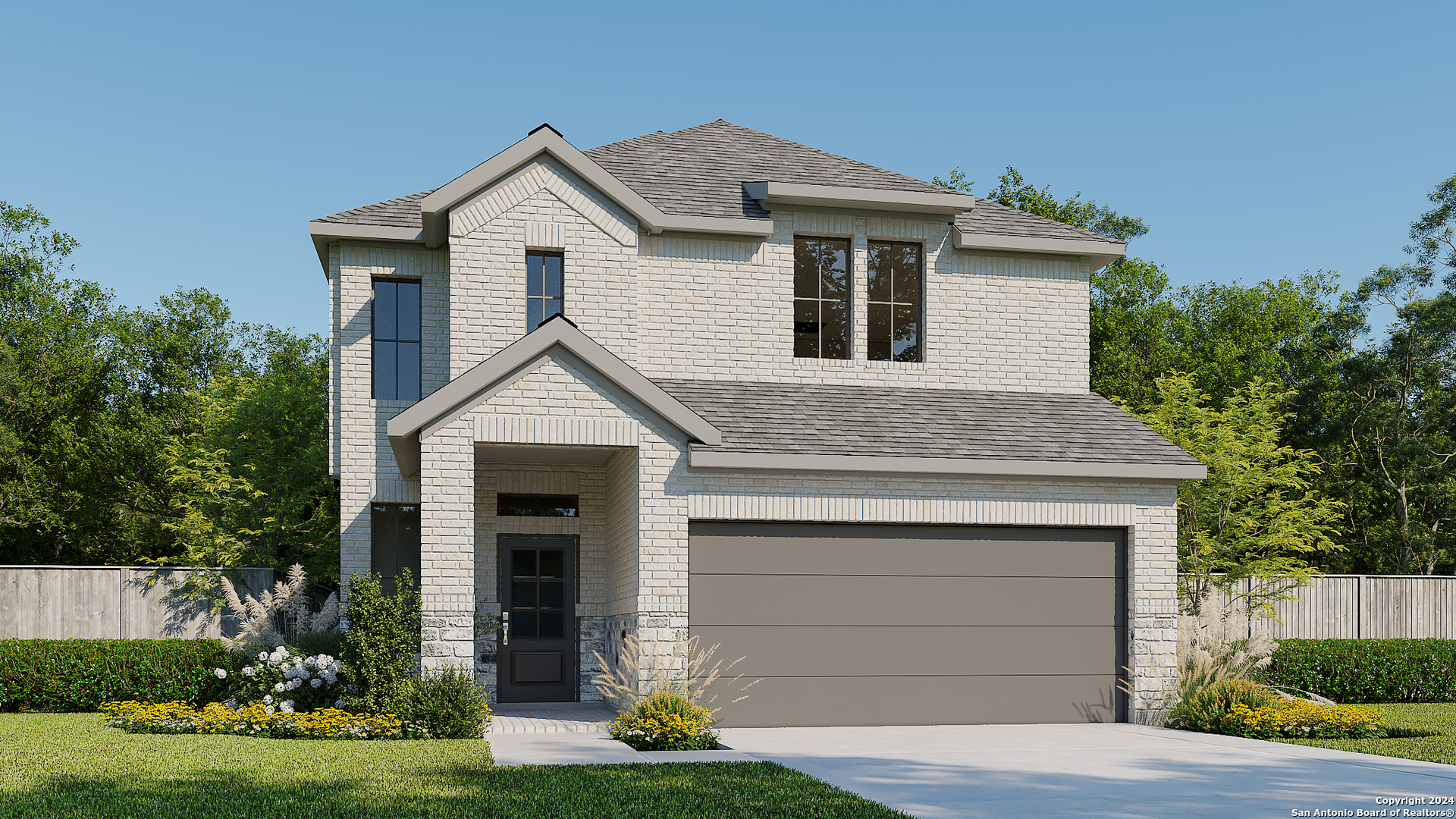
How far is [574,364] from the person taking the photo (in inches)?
522

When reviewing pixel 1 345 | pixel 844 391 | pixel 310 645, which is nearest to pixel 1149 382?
pixel 844 391

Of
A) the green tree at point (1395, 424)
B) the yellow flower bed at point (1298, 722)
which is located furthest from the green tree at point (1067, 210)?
the yellow flower bed at point (1298, 722)

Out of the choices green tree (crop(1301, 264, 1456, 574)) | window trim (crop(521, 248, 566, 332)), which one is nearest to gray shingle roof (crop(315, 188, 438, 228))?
window trim (crop(521, 248, 566, 332))

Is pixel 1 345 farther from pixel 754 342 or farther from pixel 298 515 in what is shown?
pixel 754 342

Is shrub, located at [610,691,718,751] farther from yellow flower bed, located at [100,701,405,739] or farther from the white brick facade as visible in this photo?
yellow flower bed, located at [100,701,405,739]

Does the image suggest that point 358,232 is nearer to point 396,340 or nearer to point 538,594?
point 396,340

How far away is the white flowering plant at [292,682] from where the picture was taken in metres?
13.1

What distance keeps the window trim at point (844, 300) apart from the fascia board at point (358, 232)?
532cm

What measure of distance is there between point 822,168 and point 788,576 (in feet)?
22.1

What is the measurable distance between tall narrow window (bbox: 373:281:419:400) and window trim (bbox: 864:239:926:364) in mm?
6477

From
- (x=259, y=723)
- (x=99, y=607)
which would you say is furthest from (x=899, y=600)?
(x=99, y=607)

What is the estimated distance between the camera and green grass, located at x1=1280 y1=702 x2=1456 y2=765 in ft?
36.4

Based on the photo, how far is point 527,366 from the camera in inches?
516

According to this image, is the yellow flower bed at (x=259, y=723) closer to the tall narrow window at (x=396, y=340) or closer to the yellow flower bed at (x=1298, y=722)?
the tall narrow window at (x=396, y=340)
